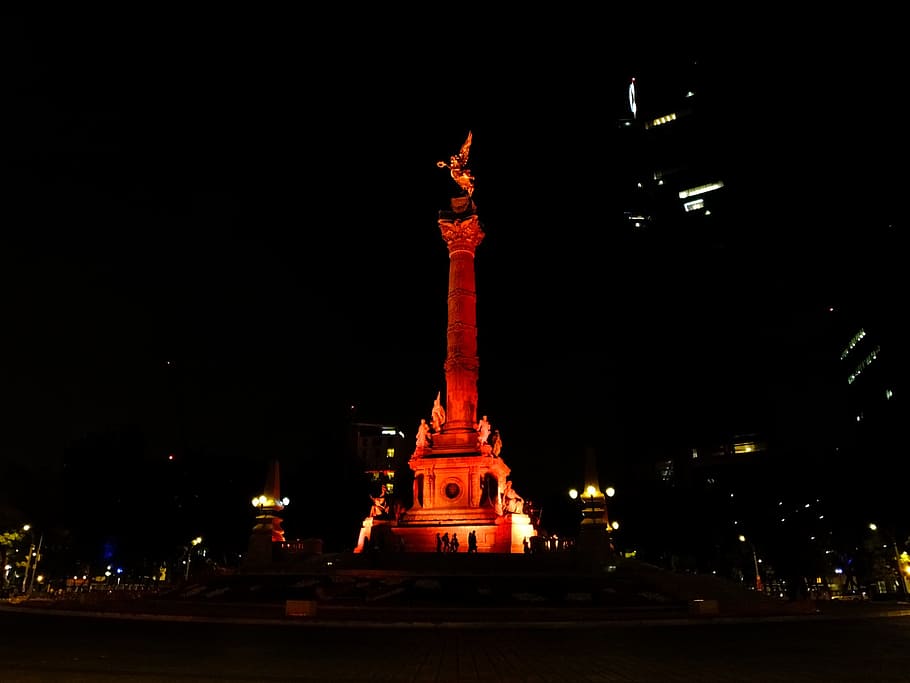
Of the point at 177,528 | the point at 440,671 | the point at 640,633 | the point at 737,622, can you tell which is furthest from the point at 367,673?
the point at 177,528

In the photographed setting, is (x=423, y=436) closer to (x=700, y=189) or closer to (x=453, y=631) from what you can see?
(x=453, y=631)

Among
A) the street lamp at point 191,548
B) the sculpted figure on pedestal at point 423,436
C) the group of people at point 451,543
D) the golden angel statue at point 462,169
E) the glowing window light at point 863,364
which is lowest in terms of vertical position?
the street lamp at point 191,548

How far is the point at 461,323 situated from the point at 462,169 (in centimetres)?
1231

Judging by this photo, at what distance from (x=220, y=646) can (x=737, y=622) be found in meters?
14.6

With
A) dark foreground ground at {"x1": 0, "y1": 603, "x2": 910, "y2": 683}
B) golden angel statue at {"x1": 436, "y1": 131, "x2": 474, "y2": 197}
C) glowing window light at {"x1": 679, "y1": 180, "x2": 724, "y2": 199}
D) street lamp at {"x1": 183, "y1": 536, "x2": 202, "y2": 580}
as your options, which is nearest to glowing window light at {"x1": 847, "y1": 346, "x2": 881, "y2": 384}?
glowing window light at {"x1": 679, "y1": 180, "x2": 724, "y2": 199}

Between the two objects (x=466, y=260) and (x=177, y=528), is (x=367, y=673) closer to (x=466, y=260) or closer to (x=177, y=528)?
(x=466, y=260)

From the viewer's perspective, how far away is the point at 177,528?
184 feet

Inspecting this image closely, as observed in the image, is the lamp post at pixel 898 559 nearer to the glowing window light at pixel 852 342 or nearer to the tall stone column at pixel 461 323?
the tall stone column at pixel 461 323

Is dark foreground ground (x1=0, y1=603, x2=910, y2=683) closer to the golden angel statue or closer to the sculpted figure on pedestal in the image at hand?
the sculpted figure on pedestal

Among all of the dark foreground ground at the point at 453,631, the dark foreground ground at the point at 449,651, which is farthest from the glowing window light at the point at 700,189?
the dark foreground ground at the point at 449,651

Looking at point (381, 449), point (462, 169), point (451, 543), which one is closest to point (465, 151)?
point (462, 169)

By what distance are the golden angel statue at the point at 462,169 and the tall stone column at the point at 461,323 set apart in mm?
1839

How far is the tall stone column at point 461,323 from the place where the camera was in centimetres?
4481

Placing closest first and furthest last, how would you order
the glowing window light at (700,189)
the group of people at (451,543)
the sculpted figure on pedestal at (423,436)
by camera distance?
the group of people at (451,543)
the sculpted figure on pedestal at (423,436)
the glowing window light at (700,189)
